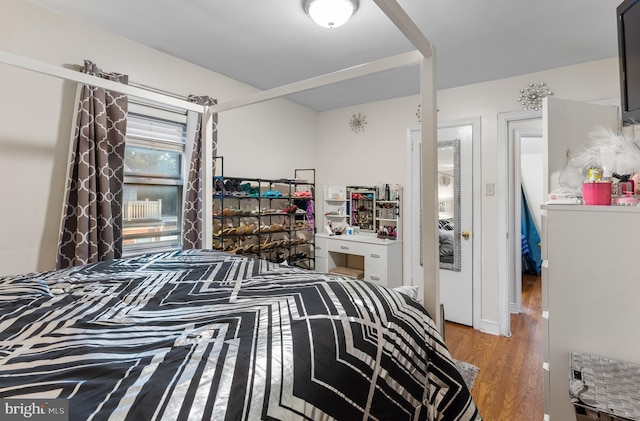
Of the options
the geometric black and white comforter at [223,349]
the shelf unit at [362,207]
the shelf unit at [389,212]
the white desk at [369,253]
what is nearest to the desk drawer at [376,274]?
the white desk at [369,253]

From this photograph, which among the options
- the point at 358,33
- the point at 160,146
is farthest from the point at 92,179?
the point at 358,33

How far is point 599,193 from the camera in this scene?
148 centimetres

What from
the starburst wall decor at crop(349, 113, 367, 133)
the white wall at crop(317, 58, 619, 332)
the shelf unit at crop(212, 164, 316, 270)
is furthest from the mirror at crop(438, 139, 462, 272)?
the shelf unit at crop(212, 164, 316, 270)

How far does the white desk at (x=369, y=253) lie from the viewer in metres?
3.38

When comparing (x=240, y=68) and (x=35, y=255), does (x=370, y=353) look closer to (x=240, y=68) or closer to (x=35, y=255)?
(x=35, y=255)

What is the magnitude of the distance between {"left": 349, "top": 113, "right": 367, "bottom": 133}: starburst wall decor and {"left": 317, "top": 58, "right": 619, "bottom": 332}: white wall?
5 cm

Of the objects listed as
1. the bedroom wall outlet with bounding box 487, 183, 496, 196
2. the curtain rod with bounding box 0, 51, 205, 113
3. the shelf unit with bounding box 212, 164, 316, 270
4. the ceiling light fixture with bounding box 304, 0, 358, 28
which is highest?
the ceiling light fixture with bounding box 304, 0, 358, 28

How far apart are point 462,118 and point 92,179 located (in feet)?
10.7

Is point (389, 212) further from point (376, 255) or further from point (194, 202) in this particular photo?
point (194, 202)

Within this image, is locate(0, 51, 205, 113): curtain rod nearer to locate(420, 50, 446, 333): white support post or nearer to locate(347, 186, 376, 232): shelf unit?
locate(420, 50, 446, 333): white support post

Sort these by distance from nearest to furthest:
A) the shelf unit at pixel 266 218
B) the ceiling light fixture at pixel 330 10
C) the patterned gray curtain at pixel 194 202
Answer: the ceiling light fixture at pixel 330 10
the patterned gray curtain at pixel 194 202
the shelf unit at pixel 266 218

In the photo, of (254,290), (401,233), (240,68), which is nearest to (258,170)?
(240,68)

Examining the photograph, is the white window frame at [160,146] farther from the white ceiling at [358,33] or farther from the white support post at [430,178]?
the white support post at [430,178]

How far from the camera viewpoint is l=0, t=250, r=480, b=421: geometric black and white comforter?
0.58 m
